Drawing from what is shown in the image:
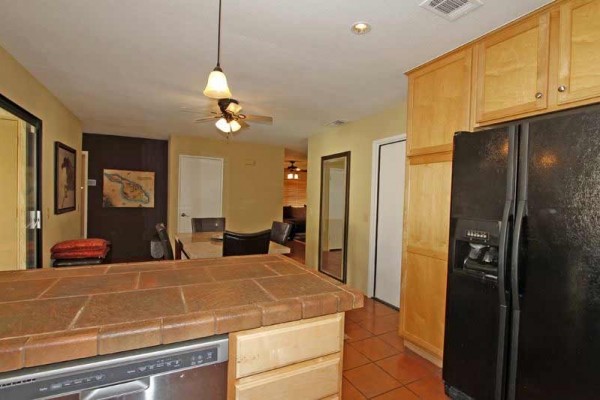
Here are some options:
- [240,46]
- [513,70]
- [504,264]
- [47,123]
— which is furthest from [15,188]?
[513,70]

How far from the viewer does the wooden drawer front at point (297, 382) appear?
889mm

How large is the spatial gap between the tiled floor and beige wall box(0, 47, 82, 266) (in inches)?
132

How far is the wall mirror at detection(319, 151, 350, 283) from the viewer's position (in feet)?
15.9

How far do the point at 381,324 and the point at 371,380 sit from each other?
3.32ft

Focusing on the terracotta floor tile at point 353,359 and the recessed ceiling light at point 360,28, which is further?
the terracotta floor tile at point 353,359

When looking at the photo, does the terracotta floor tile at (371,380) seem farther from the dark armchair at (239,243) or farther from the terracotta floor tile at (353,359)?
the dark armchair at (239,243)

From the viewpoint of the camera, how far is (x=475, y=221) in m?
1.78

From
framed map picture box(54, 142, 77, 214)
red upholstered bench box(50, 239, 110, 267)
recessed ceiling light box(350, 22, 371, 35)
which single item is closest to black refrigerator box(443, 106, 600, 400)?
recessed ceiling light box(350, 22, 371, 35)

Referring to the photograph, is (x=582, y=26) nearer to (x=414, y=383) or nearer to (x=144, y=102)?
(x=414, y=383)

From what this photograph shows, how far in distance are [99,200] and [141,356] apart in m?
6.07

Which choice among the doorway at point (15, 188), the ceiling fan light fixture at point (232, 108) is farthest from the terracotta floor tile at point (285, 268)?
the doorway at point (15, 188)

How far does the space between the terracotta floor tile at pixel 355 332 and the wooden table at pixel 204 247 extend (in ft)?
3.13

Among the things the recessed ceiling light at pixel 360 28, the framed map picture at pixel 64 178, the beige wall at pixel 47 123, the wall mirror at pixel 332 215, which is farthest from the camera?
the wall mirror at pixel 332 215

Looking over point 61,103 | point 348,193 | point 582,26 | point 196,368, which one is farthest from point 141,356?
point 61,103
